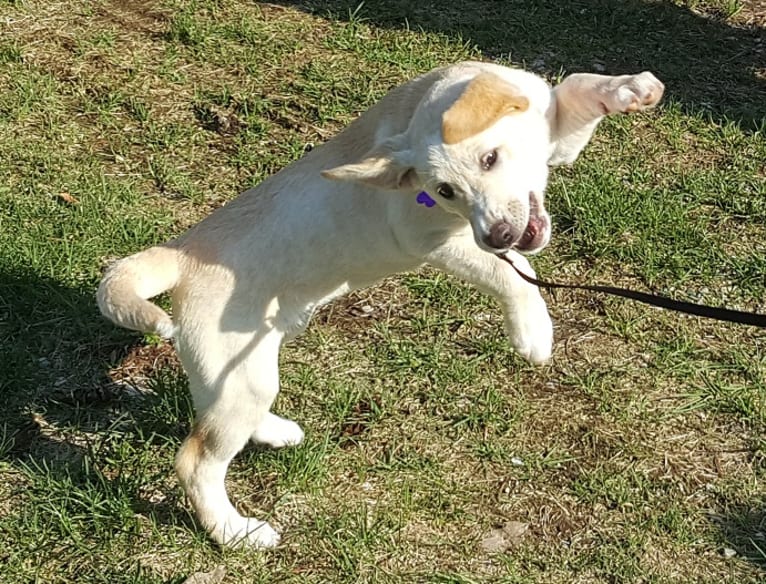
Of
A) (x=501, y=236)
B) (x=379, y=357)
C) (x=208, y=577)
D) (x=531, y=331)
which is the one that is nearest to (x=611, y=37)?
(x=379, y=357)

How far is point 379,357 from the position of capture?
407 cm

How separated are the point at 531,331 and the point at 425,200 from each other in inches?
23.0

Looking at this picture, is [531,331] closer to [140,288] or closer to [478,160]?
[478,160]

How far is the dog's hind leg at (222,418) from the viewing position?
10.2 feet

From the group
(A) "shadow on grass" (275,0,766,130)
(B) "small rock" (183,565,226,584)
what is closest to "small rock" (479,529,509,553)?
(B) "small rock" (183,565,226,584)

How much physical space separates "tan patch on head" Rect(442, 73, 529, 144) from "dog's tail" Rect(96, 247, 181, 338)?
0.96 metres

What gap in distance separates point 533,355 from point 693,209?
1.93 metres

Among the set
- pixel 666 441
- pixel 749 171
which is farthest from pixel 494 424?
pixel 749 171

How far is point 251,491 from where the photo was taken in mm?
3580

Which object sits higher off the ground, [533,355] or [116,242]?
[533,355]

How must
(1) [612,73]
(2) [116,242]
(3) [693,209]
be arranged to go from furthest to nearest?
1. (1) [612,73]
2. (3) [693,209]
3. (2) [116,242]

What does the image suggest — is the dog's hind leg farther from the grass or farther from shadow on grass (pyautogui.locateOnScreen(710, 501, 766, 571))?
shadow on grass (pyautogui.locateOnScreen(710, 501, 766, 571))

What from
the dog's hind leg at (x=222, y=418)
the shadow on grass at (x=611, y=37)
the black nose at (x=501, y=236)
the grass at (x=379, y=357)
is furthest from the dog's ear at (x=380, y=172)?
the shadow on grass at (x=611, y=37)

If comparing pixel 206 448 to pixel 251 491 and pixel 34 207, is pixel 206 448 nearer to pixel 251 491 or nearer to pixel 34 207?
pixel 251 491
